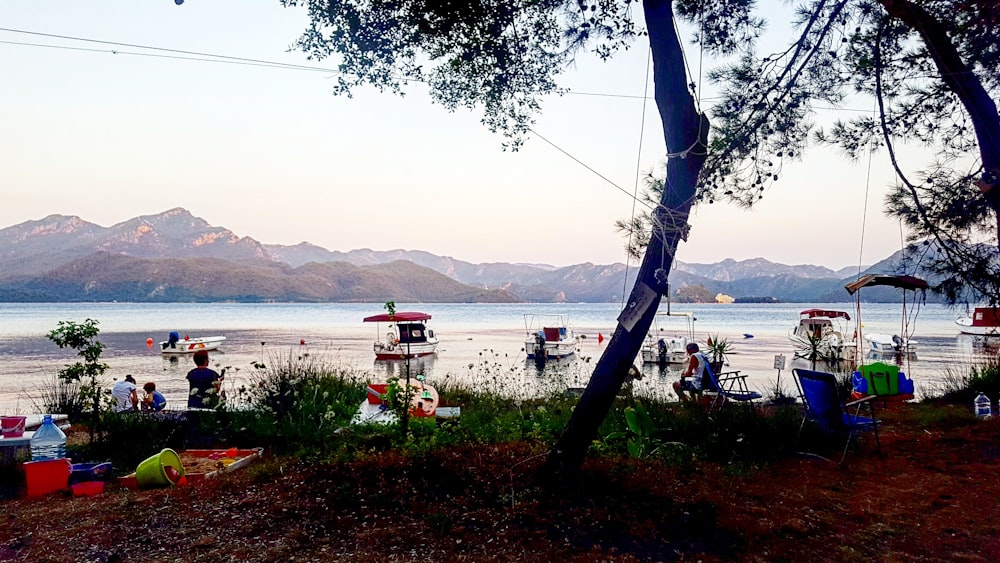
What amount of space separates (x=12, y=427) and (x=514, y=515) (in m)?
5.85

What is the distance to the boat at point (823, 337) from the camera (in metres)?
26.0

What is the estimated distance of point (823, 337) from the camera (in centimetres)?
2817

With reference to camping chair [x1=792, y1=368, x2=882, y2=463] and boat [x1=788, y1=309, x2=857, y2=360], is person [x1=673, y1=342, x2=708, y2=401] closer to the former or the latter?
camping chair [x1=792, y1=368, x2=882, y2=463]

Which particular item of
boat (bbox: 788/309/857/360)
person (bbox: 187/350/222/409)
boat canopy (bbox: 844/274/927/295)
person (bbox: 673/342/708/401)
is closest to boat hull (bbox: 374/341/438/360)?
boat (bbox: 788/309/857/360)

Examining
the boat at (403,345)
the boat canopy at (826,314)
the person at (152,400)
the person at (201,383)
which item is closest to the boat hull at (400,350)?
the boat at (403,345)

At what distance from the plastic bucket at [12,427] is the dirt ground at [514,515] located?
1744 mm

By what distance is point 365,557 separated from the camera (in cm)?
341

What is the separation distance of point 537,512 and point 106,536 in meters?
2.59

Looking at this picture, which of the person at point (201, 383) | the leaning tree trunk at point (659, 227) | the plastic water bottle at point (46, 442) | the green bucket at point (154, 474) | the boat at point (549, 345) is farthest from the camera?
the boat at point (549, 345)

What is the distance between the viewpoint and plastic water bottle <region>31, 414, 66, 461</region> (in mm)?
5738

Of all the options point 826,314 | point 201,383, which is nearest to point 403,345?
point 826,314

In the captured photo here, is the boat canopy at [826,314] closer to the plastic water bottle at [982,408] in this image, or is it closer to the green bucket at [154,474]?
the plastic water bottle at [982,408]

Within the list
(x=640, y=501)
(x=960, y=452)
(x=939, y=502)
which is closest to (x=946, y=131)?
(x=960, y=452)

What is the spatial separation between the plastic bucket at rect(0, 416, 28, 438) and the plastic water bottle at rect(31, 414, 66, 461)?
2.67 ft
